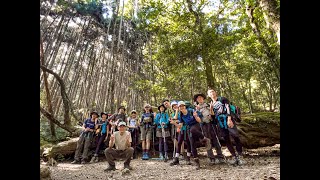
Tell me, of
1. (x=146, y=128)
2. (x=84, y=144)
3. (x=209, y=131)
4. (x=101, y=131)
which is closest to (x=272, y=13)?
(x=209, y=131)

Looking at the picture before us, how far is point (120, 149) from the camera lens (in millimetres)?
4957

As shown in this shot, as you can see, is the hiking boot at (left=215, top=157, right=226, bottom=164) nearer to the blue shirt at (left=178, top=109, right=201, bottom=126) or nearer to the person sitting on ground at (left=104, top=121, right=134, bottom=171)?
the blue shirt at (left=178, top=109, right=201, bottom=126)

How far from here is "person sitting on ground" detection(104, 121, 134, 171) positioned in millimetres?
4855

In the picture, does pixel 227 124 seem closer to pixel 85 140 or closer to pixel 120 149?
pixel 120 149

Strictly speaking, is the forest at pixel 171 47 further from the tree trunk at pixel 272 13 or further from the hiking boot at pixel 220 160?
the hiking boot at pixel 220 160

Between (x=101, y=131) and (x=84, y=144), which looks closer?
(x=84, y=144)

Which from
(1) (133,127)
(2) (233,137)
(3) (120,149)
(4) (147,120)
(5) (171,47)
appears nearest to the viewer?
(2) (233,137)

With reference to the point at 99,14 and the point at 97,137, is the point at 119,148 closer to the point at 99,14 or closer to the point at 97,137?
the point at 97,137

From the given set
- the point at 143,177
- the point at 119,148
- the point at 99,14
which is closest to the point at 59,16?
the point at 99,14

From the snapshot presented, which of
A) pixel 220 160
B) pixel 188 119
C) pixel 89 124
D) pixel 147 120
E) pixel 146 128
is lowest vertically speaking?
pixel 220 160

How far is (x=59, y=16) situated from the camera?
13406 millimetres

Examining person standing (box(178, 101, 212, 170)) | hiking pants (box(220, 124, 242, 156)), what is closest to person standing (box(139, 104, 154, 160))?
person standing (box(178, 101, 212, 170))

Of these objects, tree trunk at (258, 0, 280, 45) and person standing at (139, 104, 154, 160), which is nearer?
tree trunk at (258, 0, 280, 45)
